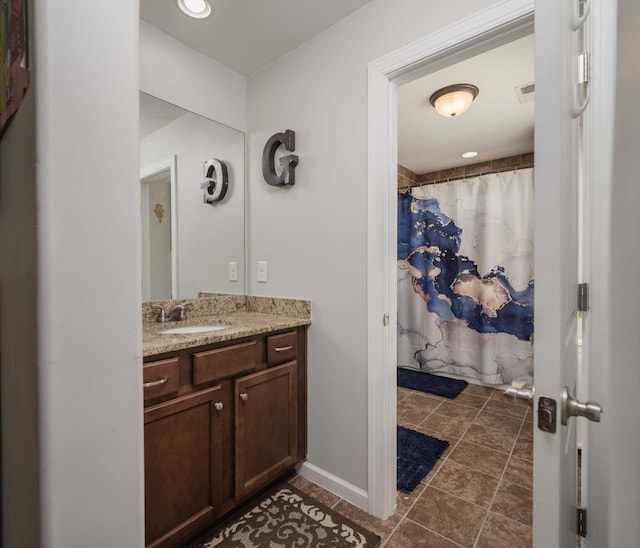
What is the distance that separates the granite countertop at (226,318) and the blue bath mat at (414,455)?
102 cm

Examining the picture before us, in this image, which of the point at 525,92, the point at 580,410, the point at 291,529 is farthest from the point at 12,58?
the point at 525,92

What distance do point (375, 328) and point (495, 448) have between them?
1.33 metres

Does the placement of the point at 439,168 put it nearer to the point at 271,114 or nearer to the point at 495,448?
the point at 271,114

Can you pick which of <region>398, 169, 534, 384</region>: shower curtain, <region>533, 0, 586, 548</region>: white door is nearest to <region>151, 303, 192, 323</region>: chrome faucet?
<region>533, 0, 586, 548</region>: white door

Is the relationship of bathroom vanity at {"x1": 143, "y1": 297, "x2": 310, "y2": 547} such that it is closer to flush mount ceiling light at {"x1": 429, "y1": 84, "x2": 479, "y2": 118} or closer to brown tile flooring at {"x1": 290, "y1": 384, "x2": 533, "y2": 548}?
brown tile flooring at {"x1": 290, "y1": 384, "x2": 533, "y2": 548}

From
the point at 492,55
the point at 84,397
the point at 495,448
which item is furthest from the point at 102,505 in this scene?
the point at 492,55

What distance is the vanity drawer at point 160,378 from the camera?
1.13 m

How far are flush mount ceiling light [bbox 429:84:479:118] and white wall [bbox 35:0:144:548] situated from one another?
2.19 meters

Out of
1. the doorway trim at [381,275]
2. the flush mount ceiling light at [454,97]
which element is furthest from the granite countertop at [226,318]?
the flush mount ceiling light at [454,97]

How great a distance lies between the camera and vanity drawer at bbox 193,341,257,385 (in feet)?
4.22

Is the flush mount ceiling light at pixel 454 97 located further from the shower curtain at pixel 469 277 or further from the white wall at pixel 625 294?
the white wall at pixel 625 294

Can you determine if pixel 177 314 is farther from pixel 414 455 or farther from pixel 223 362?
pixel 414 455

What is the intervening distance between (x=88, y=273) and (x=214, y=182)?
5.35 ft

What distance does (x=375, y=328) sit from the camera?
151 cm
